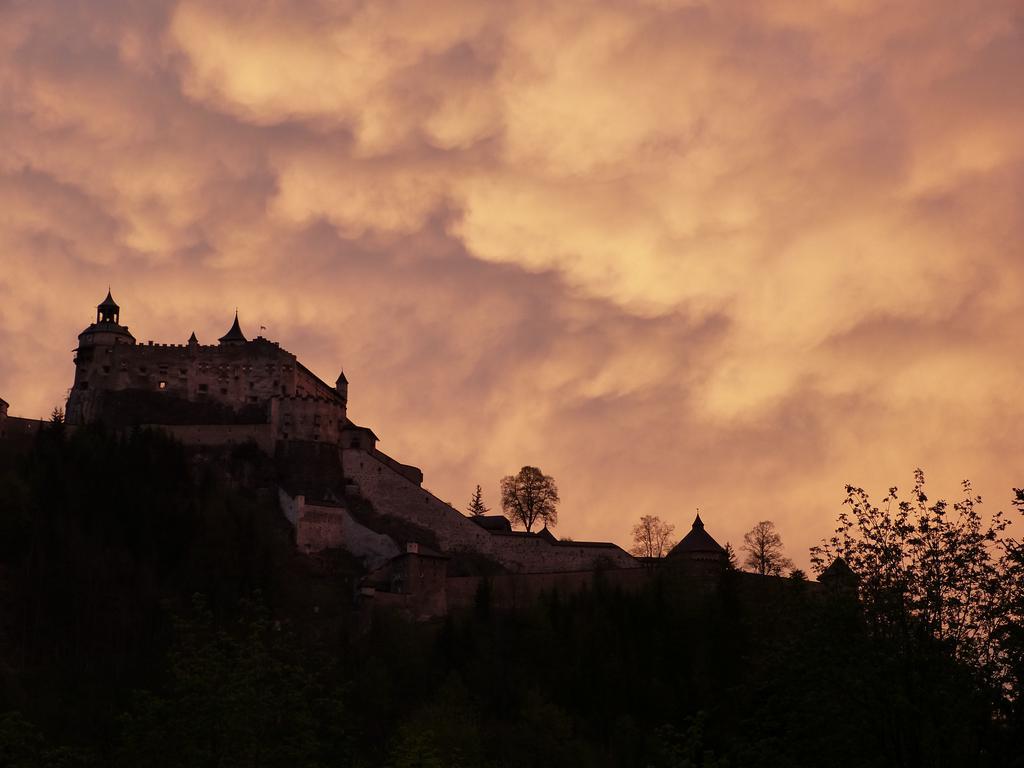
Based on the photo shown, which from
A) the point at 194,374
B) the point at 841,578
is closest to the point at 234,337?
the point at 194,374

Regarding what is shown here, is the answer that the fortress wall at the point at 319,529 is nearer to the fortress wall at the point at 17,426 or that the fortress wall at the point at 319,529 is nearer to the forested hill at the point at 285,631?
the forested hill at the point at 285,631

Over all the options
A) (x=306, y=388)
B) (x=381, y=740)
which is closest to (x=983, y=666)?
(x=381, y=740)

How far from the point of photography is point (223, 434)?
102875 millimetres

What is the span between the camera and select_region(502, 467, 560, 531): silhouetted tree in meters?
124

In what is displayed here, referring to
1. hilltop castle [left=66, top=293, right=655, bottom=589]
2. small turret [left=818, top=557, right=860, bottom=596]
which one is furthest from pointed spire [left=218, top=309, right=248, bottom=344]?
small turret [left=818, top=557, right=860, bottom=596]

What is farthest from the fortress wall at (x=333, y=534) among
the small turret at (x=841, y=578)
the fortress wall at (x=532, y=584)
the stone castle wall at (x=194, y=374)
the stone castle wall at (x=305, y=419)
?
the small turret at (x=841, y=578)

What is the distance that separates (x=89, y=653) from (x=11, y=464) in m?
20.3

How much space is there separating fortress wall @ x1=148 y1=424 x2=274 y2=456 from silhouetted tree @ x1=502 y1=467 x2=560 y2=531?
28.1m

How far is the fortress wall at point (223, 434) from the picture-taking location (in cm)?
10238

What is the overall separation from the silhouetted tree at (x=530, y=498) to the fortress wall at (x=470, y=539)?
2336 centimetres

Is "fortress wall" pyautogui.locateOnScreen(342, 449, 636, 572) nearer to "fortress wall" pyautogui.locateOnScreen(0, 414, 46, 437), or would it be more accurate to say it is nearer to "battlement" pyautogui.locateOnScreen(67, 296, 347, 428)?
"battlement" pyautogui.locateOnScreen(67, 296, 347, 428)

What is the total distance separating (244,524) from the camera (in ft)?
303

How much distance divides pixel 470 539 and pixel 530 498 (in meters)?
25.0

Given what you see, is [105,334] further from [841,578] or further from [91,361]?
[841,578]
